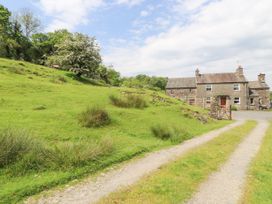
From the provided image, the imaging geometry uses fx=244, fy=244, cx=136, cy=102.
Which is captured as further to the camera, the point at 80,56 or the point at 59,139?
the point at 80,56

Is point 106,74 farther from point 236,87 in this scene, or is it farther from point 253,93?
point 253,93

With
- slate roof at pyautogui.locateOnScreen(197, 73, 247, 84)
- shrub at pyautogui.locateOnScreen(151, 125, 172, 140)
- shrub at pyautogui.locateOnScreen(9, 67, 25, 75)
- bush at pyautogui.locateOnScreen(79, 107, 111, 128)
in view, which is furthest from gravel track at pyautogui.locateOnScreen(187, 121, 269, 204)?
slate roof at pyautogui.locateOnScreen(197, 73, 247, 84)

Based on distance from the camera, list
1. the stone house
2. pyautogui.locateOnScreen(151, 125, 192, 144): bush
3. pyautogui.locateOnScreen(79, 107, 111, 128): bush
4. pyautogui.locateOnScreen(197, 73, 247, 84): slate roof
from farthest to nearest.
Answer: pyautogui.locateOnScreen(197, 73, 247, 84): slate roof, the stone house, pyautogui.locateOnScreen(151, 125, 192, 144): bush, pyautogui.locateOnScreen(79, 107, 111, 128): bush

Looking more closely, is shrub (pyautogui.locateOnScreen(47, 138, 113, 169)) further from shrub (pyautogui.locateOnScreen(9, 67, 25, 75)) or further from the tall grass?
shrub (pyautogui.locateOnScreen(9, 67, 25, 75))

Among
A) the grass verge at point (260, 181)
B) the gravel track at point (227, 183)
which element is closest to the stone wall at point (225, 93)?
the grass verge at point (260, 181)

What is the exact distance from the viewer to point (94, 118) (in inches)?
536

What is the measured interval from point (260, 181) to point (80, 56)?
109 ft

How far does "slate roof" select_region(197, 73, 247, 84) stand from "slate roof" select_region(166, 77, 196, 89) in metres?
2.32

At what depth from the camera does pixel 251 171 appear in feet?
30.2

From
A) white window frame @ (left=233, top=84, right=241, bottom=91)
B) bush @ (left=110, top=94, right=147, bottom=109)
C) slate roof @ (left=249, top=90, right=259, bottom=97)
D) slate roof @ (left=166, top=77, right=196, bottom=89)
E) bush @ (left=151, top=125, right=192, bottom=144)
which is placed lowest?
A: bush @ (left=151, top=125, right=192, bottom=144)

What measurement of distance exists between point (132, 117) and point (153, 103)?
864cm

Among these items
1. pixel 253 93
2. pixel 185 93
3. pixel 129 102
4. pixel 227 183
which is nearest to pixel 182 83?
pixel 185 93

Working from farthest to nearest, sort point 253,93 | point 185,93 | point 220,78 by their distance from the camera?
point 185,93, point 253,93, point 220,78

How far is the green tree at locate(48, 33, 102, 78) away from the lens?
123 ft
